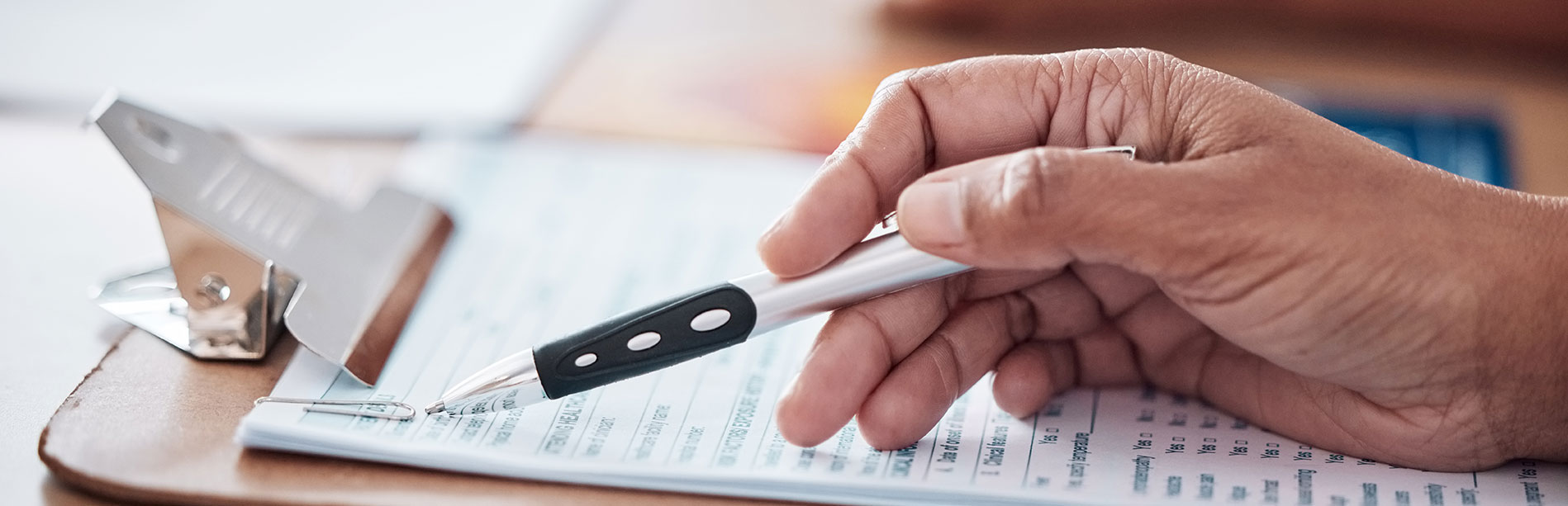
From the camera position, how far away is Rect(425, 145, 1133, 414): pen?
53cm

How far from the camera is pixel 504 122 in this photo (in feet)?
3.00

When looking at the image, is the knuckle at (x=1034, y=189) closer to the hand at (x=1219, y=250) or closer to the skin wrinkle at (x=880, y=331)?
the hand at (x=1219, y=250)

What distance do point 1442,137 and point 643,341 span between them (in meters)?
0.61

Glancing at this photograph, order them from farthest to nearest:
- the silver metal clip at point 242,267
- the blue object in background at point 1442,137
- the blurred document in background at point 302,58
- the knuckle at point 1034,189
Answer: the blurred document in background at point 302,58, the blue object in background at point 1442,137, the silver metal clip at point 242,267, the knuckle at point 1034,189

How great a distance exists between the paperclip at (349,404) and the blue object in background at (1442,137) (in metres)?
0.61

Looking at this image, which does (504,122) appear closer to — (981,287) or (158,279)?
(158,279)

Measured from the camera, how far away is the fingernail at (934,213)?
0.51m

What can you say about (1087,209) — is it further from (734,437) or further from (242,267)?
(242,267)

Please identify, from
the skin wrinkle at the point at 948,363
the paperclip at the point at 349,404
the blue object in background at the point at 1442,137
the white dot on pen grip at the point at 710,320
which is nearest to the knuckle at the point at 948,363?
the skin wrinkle at the point at 948,363

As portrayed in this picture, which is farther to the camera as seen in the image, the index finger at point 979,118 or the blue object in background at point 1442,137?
the blue object in background at point 1442,137

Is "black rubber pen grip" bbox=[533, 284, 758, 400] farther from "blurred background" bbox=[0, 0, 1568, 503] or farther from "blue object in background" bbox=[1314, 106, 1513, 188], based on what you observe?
"blue object in background" bbox=[1314, 106, 1513, 188]

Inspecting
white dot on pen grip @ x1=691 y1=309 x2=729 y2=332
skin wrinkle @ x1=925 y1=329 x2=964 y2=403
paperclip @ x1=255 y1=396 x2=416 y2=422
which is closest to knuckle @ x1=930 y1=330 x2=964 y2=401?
skin wrinkle @ x1=925 y1=329 x2=964 y2=403

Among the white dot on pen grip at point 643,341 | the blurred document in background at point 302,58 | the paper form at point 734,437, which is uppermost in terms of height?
the blurred document in background at point 302,58

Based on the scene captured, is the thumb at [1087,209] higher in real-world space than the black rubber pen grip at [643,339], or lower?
higher
